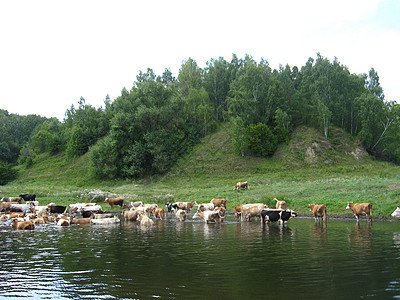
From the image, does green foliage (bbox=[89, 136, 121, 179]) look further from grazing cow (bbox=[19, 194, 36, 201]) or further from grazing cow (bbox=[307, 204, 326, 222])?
grazing cow (bbox=[307, 204, 326, 222])

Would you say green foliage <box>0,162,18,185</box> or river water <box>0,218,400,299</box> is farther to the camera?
green foliage <box>0,162,18,185</box>

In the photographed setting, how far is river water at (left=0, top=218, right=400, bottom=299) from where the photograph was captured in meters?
8.57

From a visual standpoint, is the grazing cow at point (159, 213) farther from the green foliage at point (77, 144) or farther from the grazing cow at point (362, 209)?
the green foliage at point (77, 144)

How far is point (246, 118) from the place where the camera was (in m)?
82.8

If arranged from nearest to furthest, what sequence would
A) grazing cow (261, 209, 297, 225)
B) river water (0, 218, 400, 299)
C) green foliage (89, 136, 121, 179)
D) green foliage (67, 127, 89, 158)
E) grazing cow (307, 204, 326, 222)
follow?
river water (0, 218, 400, 299)
grazing cow (261, 209, 297, 225)
grazing cow (307, 204, 326, 222)
green foliage (89, 136, 121, 179)
green foliage (67, 127, 89, 158)

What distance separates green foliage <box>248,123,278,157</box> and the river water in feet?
189

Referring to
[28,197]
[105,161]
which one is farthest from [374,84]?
[28,197]

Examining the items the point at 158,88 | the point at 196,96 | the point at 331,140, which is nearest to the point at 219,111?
the point at 196,96

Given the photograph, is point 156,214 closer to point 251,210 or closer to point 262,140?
point 251,210

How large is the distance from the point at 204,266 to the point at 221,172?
5992cm

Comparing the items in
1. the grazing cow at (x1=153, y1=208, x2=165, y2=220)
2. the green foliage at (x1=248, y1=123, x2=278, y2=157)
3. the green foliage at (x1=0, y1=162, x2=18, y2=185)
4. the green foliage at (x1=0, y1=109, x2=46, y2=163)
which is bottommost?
the grazing cow at (x1=153, y1=208, x2=165, y2=220)

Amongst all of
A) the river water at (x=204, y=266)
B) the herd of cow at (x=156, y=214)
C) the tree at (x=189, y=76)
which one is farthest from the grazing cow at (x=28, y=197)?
the tree at (x=189, y=76)

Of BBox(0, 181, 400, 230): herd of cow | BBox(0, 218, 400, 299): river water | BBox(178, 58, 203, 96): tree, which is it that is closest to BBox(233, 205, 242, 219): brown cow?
BBox(0, 181, 400, 230): herd of cow

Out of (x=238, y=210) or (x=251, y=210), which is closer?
(x=251, y=210)
